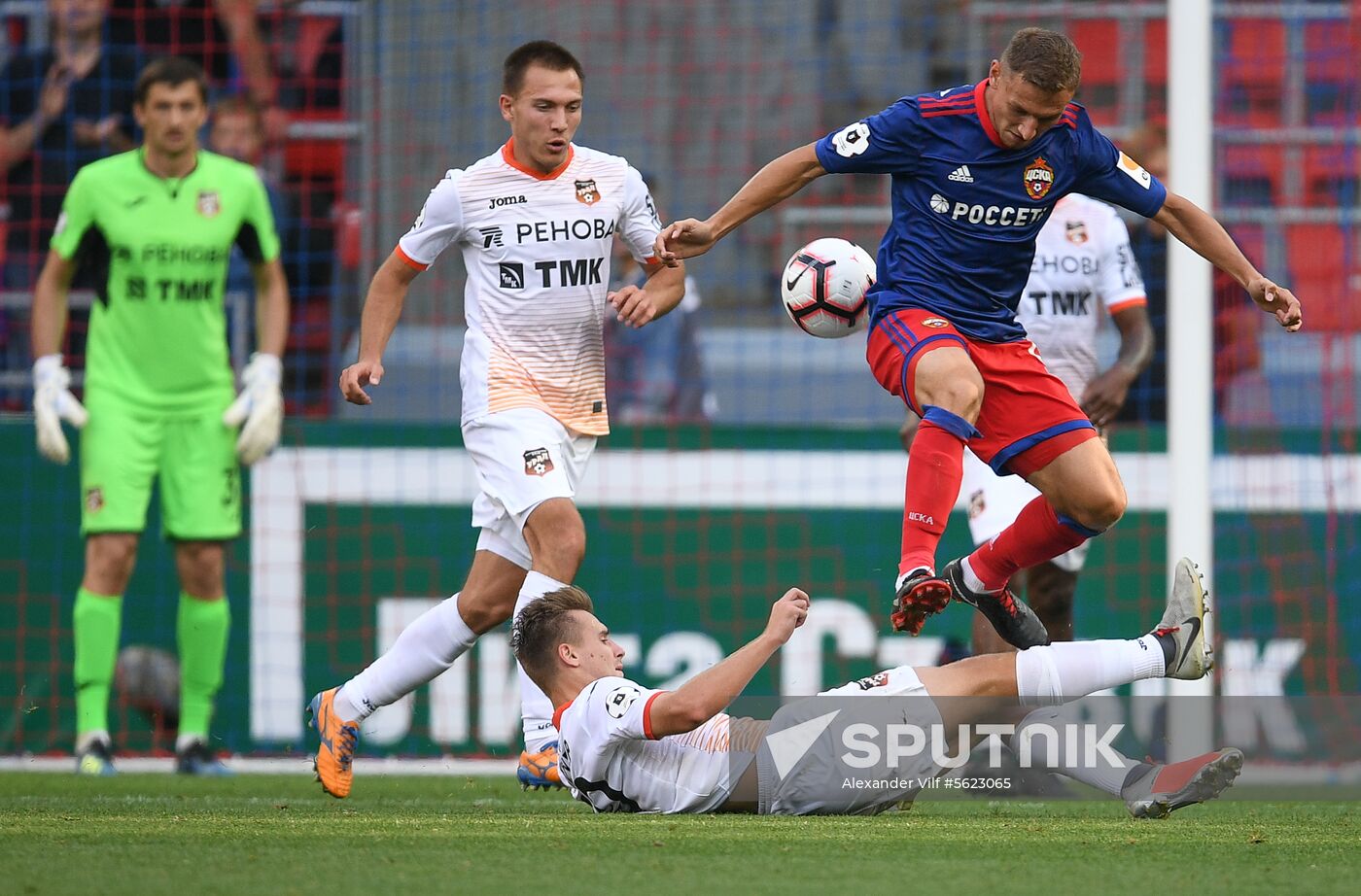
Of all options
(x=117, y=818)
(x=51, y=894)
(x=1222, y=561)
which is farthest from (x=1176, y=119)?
(x=51, y=894)

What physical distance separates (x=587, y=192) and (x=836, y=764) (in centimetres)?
232

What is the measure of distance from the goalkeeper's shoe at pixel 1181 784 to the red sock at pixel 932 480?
86 cm

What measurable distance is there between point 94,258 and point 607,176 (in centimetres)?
251

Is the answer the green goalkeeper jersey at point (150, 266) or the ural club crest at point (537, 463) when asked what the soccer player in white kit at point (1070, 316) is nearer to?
the ural club crest at point (537, 463)

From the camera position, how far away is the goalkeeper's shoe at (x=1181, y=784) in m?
4.78

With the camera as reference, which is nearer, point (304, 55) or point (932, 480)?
point (932, 480)

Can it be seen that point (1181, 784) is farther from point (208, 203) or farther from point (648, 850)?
point (208, 203)

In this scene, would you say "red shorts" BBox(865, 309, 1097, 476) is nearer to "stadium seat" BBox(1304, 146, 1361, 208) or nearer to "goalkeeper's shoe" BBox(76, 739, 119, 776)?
"goalkeeper's shoe" BBox(76, 739, 119, 776)

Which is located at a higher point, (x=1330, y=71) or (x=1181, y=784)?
(x=1330, y=71)

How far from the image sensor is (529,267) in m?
6.25

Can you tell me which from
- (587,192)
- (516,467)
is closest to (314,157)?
(587,192)

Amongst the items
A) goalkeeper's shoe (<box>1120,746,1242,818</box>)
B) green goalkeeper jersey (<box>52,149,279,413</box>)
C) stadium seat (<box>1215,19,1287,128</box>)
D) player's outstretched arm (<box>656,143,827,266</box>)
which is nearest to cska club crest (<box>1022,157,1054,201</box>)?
player's outstretched arm (<box>656,143,827,266</box>)

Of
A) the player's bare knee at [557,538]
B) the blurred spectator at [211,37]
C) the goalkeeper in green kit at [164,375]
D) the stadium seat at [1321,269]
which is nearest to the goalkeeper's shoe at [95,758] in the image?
the goalkeeper in green kit at [164,375]

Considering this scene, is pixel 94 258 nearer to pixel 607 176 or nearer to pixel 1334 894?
pixel 607 176
